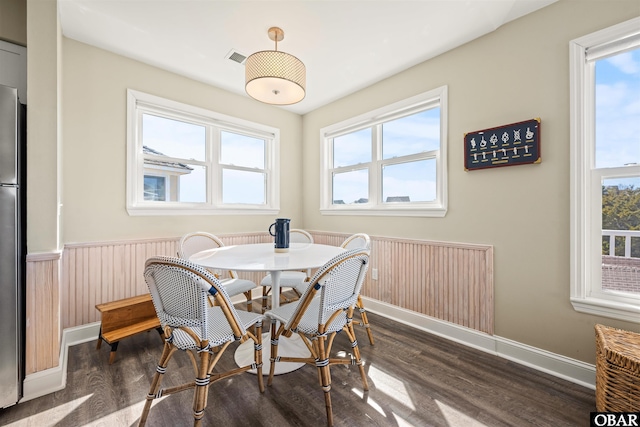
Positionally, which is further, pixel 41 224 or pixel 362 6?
pixel 362 6

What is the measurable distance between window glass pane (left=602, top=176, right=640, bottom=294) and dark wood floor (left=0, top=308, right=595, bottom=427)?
0.77 metres

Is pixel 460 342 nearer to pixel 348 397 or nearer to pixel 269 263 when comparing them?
pixel 348 397

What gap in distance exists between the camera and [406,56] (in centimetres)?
269

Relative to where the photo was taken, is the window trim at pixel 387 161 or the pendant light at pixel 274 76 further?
the window trim at pixel 387 161

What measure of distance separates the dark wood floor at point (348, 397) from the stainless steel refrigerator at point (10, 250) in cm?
21

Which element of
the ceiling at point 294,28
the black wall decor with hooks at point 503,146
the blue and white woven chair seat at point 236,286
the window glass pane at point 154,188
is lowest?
the blue and white woven chair seat at point 236,286

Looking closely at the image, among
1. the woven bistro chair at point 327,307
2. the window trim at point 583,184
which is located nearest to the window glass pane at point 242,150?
the woven bistro chair at point 327,307

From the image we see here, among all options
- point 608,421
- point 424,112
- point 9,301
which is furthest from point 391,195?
point 9,301

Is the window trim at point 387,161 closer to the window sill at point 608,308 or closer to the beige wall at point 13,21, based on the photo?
the window sill at point 608,308

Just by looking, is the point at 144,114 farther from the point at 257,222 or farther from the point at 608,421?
the point at 608,421

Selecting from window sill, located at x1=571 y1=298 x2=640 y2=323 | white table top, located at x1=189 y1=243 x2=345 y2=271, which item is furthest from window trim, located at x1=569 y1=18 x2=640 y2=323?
white table top, located at x1=189 y1=243 x2=345 y2=271

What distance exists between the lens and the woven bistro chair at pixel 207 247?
2480 millimetres

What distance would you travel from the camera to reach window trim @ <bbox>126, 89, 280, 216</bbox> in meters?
2.76

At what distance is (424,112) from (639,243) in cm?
195
